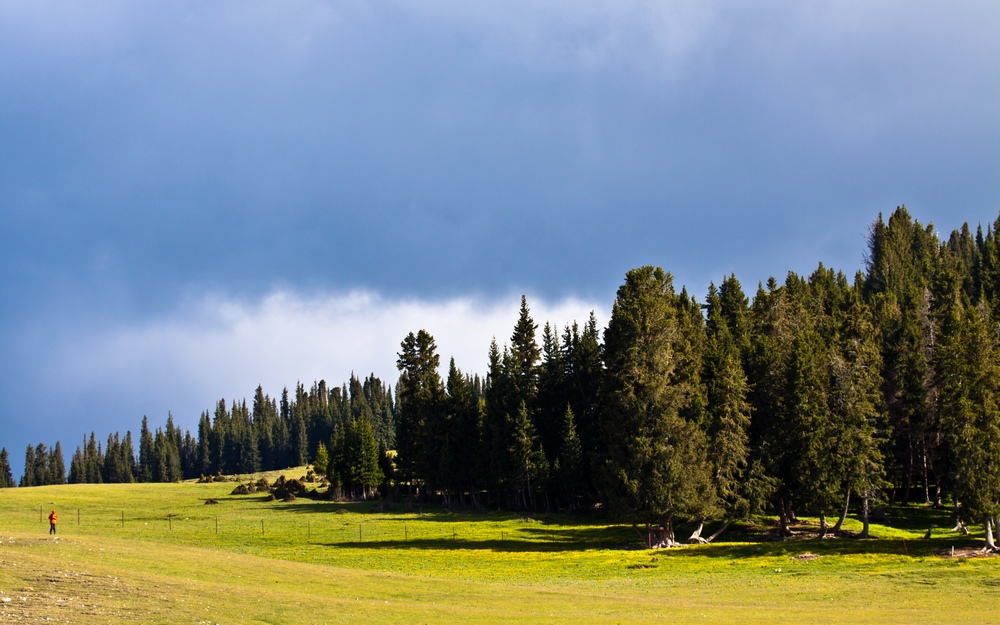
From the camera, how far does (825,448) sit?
62.2 m

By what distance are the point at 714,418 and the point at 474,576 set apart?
2887 centimetres

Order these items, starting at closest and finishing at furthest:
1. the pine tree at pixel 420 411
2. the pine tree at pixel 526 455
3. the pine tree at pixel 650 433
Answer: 1. the pine tree at pixel 650 433
2. the pine tree at pixel 526 455
3. the pine tree at pixel 420 411

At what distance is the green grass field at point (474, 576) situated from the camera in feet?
93.1

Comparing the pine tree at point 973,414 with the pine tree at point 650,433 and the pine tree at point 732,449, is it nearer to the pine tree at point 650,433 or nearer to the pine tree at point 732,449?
the pine tree at point 732,449

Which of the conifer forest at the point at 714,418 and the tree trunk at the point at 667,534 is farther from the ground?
the conifer forest at the point at 714,418

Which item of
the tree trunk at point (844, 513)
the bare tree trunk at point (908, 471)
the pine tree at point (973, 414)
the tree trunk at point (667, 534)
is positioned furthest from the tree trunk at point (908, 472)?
the tree trunk at point (667, 534)

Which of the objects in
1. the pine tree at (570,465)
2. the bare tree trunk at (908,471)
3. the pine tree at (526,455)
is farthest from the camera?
the pine tree at (526,455)

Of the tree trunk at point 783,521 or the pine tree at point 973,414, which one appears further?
the tree trunk at point 783,521

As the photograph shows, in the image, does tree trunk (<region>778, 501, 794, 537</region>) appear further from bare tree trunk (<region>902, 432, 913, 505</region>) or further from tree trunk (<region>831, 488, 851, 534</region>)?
bare tree trunk (<region>902, 432, 913, 505</region>)

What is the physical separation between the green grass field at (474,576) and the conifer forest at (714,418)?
15.4 feet

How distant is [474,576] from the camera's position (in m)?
45.0

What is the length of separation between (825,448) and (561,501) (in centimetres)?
4342

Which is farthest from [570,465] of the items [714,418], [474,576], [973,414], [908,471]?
[474,576]

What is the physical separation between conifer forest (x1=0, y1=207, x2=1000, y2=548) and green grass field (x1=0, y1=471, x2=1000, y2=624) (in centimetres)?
470
